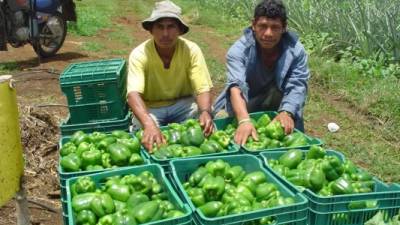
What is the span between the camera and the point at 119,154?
3684mm

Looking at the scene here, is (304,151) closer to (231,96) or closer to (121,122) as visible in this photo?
(231,96)

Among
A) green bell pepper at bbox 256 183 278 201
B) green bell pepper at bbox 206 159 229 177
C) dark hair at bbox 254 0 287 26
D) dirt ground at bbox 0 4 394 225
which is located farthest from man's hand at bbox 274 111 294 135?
dirt ground at bbox 0 4 394 225

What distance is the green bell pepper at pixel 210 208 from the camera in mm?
3035

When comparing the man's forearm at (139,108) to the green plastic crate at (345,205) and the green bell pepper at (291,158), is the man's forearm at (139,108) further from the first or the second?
the green plastic crate at (345,205)

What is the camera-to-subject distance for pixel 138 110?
4.48 meters

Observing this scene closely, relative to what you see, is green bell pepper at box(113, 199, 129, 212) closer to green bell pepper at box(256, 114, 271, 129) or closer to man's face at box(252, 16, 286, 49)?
green bell pepper at box(256, 114, 271, 129)

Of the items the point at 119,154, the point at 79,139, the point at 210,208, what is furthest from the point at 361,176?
the point at 79,139

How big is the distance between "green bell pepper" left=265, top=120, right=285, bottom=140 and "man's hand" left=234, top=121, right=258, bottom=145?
0.11 m

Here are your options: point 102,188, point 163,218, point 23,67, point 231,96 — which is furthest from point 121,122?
point 23,67

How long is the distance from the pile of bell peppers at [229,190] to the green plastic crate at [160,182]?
0.39ft

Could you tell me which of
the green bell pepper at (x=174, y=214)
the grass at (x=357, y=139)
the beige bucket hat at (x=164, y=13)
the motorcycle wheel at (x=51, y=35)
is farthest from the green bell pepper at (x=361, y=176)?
the motorcycle wheel at (x=51, y=35)

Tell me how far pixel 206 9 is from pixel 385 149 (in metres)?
14.3

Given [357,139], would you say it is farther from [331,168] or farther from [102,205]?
[102,205]

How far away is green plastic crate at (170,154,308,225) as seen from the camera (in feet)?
9.16
